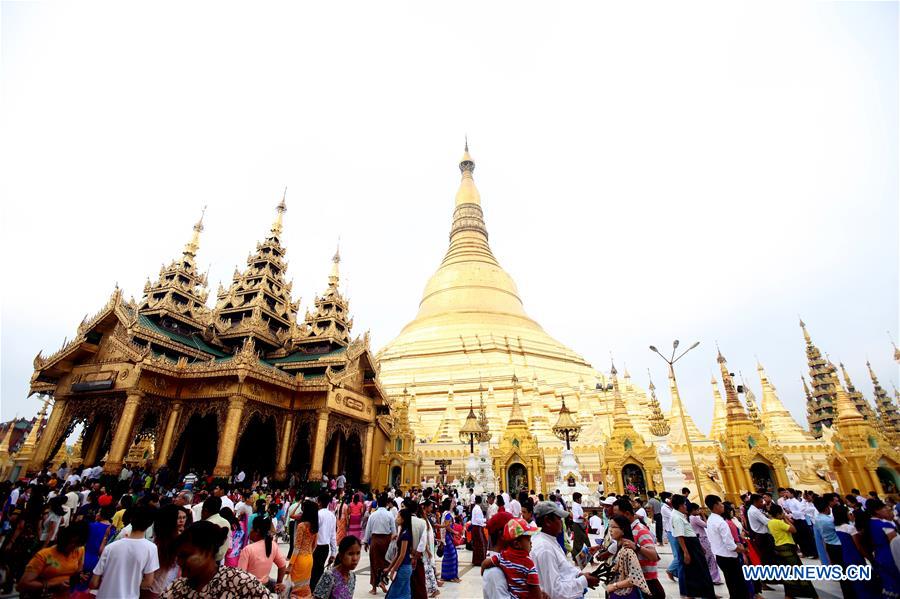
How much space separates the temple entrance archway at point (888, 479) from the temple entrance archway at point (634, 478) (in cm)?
779

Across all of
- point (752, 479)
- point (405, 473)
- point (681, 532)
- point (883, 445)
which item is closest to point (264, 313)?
point (405, 473)

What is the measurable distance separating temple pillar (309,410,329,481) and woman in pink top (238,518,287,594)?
1177 centimetres

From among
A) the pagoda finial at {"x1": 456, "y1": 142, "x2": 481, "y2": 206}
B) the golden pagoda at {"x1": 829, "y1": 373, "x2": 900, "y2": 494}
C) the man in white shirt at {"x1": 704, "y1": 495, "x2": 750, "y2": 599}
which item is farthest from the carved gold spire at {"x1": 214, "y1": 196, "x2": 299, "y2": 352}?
the pagoda finial at {"x1": 456, "y1": 142, "x2": 481, "y2": 206}

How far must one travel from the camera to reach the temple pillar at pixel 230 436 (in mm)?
13141

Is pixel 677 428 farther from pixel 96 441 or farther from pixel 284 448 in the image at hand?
pixel 96 441

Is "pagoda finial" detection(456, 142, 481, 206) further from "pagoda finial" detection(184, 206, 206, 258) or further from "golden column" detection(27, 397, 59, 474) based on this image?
"golden column" detection(27, 397, 59, 474)

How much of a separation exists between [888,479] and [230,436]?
22421mm

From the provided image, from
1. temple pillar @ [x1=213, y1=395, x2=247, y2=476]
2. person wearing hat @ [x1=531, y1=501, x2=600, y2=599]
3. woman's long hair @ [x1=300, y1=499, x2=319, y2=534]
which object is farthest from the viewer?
temple pillar @ [x1=213, y1=395, x2=247, y2=476]

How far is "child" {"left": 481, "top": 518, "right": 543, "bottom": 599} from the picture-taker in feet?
8.47

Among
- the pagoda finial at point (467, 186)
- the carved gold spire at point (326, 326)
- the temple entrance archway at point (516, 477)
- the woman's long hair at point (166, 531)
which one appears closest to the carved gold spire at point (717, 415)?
the temple entrance archway at point (516, 477)

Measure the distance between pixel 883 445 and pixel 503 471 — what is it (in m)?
13.4

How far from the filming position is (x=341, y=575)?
3.31m

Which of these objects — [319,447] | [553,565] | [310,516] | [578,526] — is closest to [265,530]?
[310,516]

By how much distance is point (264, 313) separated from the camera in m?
19.8
